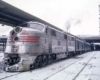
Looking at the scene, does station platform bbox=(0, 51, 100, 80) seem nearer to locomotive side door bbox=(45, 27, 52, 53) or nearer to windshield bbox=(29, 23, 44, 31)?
locomotive side door bbox=(45, 27, 52, 53)

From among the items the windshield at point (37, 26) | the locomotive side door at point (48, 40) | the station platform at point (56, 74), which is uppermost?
the windshield at point (37, 26)

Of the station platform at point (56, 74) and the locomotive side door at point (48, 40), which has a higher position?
the locomotive side door at point (48, 40)

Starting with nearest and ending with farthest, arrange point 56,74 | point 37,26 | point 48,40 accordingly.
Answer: point 56,74
point 37,26
point 48,40

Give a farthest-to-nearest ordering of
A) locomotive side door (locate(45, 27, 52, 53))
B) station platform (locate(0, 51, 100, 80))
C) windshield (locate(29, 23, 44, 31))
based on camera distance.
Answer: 1. locomotive side door (locate(45, 27, 52, 53))
2. windshield (locate(29, 23, 44, 31))
3. station platform (locate(0, 51, 100, 80))

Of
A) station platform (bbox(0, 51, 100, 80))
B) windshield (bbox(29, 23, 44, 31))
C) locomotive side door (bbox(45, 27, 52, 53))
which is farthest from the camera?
locomotive side door (bbox(45, 27, 52, 53))

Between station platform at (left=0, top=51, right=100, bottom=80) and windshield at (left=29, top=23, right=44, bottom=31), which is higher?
windshield at (left=29, top=23, right=44, bottom=31)

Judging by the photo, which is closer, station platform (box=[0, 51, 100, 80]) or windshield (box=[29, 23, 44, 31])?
station platform (box=[0, 51, 100, 80])

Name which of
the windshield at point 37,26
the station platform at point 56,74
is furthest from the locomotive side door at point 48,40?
the station platform at point 56,74

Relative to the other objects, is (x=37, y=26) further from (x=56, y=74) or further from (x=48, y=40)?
(x=56, y=74)

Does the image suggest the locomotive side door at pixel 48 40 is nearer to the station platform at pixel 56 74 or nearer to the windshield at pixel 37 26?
the windshield at pixel 37 26

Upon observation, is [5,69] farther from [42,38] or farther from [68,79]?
[68,79]

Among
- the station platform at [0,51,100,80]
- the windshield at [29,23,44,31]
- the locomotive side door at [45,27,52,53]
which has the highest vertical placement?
the windshield at [29,23,44,31]

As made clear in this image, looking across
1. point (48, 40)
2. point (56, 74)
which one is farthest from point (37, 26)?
point (56, 74)

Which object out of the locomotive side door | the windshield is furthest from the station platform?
the windshield
